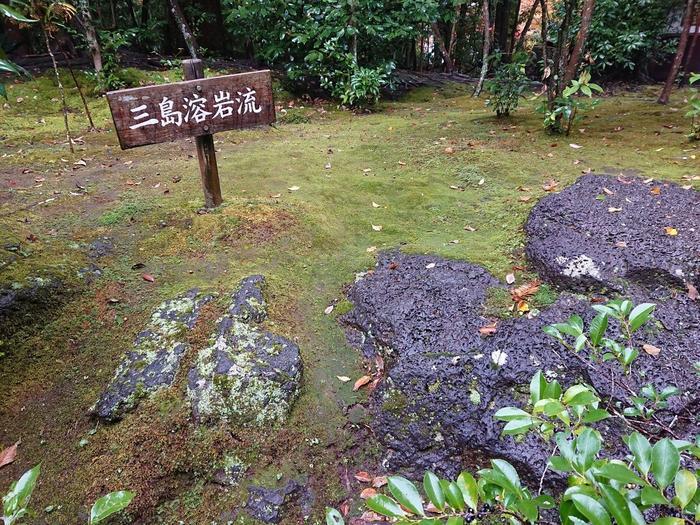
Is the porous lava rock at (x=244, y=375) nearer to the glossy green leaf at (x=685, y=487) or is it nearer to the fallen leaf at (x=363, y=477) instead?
the fallen leaf at (x=363, y=477)


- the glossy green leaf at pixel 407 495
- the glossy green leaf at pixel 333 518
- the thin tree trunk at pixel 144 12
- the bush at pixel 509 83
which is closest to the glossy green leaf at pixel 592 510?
the glossy green leaf at pixel 407 495

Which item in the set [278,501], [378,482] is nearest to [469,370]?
[378,482]

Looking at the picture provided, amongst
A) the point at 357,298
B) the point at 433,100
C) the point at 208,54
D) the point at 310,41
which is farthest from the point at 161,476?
the point at 208,54

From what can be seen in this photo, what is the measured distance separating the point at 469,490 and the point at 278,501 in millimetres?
1604

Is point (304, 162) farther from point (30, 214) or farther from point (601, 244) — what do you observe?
point (601, 244)

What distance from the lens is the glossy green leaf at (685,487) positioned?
690 mm

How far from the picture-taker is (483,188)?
4562 millimetres

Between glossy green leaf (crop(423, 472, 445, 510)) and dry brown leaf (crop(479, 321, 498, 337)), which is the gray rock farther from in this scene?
glossy green leaf (crop(423, 472, 445, 510))

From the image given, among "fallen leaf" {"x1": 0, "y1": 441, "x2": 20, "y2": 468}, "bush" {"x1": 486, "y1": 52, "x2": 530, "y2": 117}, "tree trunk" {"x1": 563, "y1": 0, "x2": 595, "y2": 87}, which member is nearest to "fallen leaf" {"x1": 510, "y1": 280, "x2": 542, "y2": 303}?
"fallen leaf" {"x1": 0, "y1": 441, "x2": 20, "y2": 468}

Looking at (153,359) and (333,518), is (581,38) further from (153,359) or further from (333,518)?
(333,518)

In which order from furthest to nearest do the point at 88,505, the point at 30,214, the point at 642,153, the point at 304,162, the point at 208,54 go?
the point at 208,54 → the point at 304,162 → the point at 642,153 → the point at 30,214 → the point at 88,505

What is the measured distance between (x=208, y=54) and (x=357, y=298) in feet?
30.8

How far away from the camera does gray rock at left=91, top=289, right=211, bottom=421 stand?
2.41m

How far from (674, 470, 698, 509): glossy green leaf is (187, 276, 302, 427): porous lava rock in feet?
6.60
